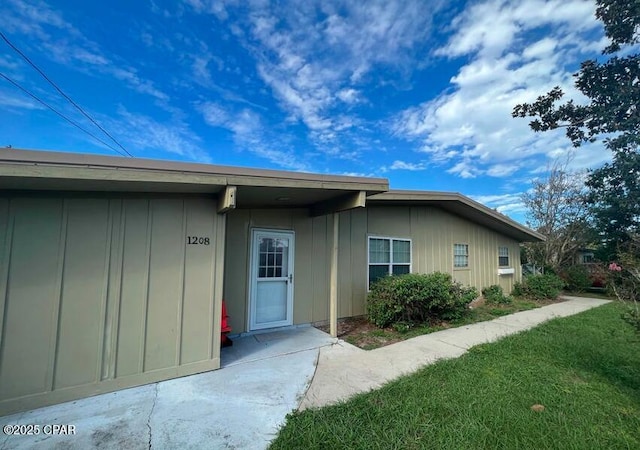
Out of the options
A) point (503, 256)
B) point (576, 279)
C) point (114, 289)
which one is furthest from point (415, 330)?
point (576, 279)

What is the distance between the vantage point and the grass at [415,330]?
16.5ft

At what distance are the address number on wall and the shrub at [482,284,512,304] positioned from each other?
9.15 meters

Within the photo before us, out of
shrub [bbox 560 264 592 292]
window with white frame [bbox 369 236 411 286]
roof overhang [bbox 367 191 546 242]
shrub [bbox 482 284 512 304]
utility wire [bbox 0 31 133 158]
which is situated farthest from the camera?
shrub [bbox 560 264 592 292]

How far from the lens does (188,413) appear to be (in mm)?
2750

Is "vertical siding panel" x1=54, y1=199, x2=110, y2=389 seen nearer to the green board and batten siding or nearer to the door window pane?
the green board and batten siding

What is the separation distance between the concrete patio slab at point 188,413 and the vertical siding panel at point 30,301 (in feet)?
1.18

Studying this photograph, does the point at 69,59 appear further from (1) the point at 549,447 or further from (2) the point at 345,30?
(1) the point at 549,447

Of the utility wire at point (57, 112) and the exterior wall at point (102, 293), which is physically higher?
the utility wire at point (57, 112)

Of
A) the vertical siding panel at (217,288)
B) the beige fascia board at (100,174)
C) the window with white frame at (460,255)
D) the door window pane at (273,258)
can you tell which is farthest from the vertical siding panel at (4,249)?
the window with white frame at (460,255)

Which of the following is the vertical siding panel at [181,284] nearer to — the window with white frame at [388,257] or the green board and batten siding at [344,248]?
the green board and batten siding at [344,248]

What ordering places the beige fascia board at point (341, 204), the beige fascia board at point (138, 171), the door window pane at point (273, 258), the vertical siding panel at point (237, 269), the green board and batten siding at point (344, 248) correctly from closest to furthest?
the beige fascia board at point (138, 171)
the beige fascia board at point (341, 204)
the vertical siding panel at point (237, 269)
the green board and batten siding at point (344, 248)
the door window pane at point (273, 258)

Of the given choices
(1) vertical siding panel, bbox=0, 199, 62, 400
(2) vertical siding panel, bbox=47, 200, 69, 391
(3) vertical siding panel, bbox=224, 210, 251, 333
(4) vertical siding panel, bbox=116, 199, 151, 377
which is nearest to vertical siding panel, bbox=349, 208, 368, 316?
(3) vertical siding panel, bbox=224, 210, 251, 333

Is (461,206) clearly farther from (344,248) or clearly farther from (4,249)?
(4,249)

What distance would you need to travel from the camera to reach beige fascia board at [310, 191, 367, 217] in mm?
4602
